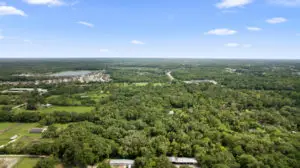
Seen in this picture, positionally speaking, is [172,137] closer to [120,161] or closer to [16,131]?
[120,161]

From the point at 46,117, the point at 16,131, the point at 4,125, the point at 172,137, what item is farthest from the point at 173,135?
the point at 4,125

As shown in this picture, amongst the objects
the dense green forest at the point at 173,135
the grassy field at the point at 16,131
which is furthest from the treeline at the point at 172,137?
the grassy field at the point at 16,131

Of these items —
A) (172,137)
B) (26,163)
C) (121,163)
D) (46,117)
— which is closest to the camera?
(121,163)

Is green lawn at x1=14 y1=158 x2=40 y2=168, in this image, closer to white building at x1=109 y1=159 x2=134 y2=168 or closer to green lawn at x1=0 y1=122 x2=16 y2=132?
white building at x1=109 y1=159 x2=134 y2=168

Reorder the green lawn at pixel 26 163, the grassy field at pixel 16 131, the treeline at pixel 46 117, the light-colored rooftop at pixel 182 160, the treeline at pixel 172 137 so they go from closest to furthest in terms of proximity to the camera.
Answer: the treeline at pixel 172 137 < the light-colored rooftop at pixel 182 160 < the green lawn at pixel 26 163 < the grassy field at pixel 16 131 < the treeline at pixel 46 117

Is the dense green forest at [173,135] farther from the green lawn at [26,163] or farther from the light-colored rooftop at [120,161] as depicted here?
the green lawn at [26,163]

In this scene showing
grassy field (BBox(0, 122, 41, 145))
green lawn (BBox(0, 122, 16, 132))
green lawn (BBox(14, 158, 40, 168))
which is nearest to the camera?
green lawn (BBox(14, 158, 40, 168))

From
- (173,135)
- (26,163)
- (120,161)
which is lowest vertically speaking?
(26,163)

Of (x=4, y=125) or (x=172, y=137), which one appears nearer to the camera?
(x=172, y=137)

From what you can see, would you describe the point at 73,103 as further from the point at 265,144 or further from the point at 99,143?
the point at 265,144

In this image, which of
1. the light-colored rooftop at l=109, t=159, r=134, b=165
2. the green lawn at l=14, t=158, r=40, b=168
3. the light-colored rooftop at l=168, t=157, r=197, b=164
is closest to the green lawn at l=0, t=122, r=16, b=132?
the green lawn at l=14, t=158, r=40, b=168
